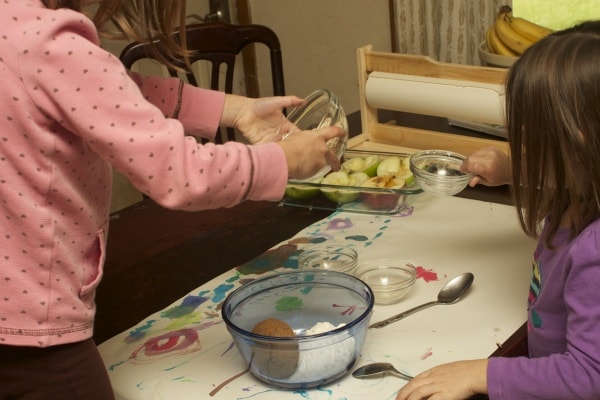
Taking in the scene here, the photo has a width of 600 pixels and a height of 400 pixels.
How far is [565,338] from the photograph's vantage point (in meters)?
0.86

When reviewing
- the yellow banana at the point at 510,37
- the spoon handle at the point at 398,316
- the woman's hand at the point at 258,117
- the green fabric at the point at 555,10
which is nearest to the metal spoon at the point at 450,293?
the spoon handle at the point at 398,316

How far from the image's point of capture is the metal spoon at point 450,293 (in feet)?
3.16

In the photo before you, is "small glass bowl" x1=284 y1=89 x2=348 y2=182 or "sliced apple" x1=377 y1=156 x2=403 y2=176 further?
"sliced apple" x1=377 y1=156 x2=403 y2=176

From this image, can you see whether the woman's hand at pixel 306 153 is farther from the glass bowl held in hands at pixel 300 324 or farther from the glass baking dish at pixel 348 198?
the glass baking dish at pixel 348 198

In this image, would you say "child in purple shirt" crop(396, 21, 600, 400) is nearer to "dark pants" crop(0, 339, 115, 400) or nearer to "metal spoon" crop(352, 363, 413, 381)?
"metal spoon" crop(352, 363, 413, 381)

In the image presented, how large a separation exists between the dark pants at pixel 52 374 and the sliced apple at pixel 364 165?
629 millimetres

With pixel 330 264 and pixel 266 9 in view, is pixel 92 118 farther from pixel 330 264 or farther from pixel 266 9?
pixel 266 9

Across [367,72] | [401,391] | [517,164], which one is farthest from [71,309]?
[367,72]

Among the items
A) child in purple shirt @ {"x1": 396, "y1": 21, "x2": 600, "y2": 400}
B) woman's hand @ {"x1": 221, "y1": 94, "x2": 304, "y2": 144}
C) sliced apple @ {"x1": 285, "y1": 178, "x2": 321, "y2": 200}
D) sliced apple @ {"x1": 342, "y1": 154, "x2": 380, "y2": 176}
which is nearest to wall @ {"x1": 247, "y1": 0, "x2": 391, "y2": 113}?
sliced apple @ {"x1": 342, "y1": 154, "x2": 380, "y2": 176}

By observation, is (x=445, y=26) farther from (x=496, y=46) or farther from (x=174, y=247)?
(x=174, y=247)

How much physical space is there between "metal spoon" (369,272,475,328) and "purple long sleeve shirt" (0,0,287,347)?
0.23m

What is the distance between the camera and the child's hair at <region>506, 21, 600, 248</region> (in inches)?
31.5

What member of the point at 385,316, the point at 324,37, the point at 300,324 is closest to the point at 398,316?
the point at 385,316

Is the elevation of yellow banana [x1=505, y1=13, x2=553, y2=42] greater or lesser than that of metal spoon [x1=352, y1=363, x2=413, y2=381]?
greater
